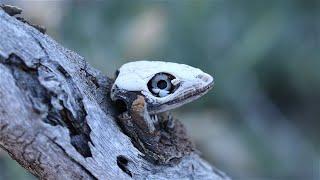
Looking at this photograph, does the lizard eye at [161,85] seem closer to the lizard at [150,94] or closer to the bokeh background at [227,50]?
the lizard at [150,94]

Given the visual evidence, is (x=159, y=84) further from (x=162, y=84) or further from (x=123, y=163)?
(x=123, y=163)

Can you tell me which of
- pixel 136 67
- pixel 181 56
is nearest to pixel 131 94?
pixel 136 67

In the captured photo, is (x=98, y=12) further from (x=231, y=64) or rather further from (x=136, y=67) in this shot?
(x=136, y=67)

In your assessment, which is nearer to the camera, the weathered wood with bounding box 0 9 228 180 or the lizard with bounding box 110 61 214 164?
the weathered wood with bounding box 0 9 228 180

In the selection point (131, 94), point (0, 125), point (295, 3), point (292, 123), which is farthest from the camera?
point (292, 123)

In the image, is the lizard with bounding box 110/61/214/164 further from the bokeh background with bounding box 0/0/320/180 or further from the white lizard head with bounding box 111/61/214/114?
the bokeh background with bounding box 0/0/320/180

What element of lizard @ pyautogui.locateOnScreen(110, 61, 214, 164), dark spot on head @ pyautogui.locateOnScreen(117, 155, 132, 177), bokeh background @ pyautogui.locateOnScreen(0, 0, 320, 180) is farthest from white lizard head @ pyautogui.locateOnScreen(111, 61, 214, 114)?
bokeh background @ pyautogui.locateOnScreen(0, 0, 320, 180)
